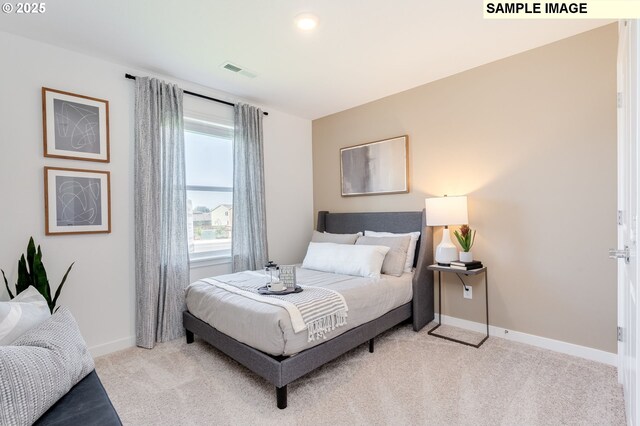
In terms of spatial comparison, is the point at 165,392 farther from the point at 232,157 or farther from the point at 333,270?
the point at 232,157

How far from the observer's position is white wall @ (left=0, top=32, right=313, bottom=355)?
225cm

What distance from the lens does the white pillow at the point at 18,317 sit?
1.22 meters

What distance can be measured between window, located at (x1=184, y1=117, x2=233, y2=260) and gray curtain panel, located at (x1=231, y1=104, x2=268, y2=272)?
115 millimetres

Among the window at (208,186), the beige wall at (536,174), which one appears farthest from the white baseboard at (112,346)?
the beige wall at (536,174)

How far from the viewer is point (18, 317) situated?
1.28m

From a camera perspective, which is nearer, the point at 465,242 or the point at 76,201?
the point at 76,201

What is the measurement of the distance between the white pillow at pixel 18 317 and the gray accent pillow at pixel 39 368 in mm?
40

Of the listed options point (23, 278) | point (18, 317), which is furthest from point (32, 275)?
point (18, 317)

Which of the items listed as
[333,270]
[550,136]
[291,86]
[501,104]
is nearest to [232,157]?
[291,86]

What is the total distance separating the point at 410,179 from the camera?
3.45m

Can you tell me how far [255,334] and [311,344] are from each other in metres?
0.37

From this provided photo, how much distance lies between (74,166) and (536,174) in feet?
12.6

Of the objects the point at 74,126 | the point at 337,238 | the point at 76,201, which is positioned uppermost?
the point at 74,126

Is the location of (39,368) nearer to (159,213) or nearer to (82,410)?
(82,410)
